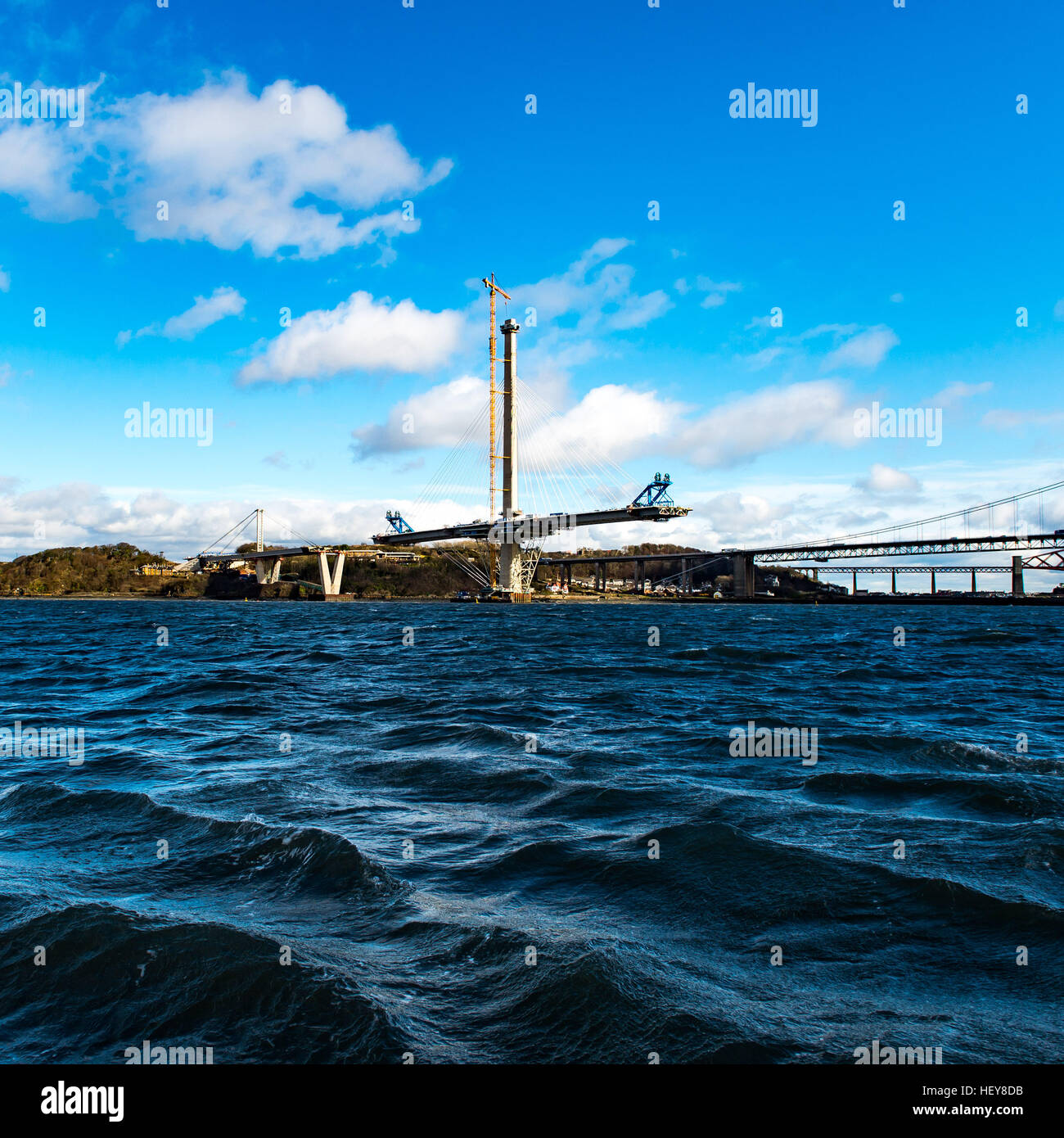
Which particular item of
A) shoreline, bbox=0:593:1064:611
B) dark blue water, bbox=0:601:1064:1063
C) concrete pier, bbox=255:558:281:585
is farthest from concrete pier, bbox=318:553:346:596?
dark blue water, bbox=0:601:1064:1063

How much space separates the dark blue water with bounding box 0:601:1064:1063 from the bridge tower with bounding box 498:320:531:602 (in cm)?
8359

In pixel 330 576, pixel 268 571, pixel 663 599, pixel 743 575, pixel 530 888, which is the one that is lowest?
pixel 530 888

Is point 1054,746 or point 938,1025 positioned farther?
point 1054,746

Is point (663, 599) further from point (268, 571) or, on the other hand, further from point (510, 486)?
point (268, 571)

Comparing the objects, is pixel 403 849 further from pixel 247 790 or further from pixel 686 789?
pixel 686 789

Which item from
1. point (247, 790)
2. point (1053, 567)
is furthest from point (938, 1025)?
point (1053, 567)

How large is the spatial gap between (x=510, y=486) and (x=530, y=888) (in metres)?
92.2

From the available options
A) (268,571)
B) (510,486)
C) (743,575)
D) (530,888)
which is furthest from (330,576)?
(530,888)

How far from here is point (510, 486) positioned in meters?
97.2

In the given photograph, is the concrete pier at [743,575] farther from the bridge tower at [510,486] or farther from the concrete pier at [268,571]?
the concrete pier at [268,571]

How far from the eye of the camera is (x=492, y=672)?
71.8 feet

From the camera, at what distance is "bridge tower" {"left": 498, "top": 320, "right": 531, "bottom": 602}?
3826 inches

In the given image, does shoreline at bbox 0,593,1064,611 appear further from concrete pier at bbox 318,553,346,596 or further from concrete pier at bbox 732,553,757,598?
concrete pier at bbox 732,553,757,598
